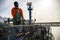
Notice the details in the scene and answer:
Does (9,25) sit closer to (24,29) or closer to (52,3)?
(24,29)

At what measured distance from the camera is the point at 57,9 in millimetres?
3613

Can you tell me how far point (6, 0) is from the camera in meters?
3.45

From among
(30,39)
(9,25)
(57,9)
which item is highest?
(57,9)

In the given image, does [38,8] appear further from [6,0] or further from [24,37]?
[24,37]

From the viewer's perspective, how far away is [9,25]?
84.2 inches

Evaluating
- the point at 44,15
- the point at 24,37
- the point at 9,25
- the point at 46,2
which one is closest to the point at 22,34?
the point at 24,37

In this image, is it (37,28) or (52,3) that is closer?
A: (37,28)

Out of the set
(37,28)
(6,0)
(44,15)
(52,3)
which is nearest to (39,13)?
(44,15)

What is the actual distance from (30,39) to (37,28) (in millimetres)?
174

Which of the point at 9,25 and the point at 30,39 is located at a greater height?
the point at 9,25

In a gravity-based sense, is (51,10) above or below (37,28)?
above

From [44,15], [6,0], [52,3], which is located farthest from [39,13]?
[6,0]

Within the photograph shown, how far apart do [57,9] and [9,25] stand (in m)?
1.72

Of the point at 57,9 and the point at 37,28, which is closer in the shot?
the point at 37,28
